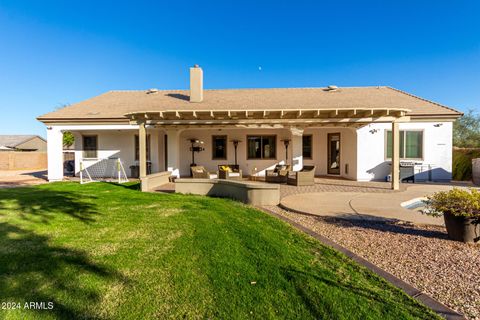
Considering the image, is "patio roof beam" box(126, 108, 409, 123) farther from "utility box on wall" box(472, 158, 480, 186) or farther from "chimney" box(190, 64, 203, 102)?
"utility box on wall" box(472, 158, 480, 186)

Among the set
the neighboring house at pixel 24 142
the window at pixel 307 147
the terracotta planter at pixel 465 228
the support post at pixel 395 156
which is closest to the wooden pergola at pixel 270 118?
the support post at pixel 395 156

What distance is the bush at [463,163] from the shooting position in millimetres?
12998

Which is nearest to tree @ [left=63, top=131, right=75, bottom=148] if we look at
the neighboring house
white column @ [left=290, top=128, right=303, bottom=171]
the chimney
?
the chimney

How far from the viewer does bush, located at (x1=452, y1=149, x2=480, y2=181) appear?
1300cm

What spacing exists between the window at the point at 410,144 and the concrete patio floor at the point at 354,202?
2.85 m

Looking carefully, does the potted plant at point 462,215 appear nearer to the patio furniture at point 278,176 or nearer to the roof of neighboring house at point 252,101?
the patio furniture at point 278,176

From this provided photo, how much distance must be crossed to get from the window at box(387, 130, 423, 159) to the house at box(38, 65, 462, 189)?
4cm

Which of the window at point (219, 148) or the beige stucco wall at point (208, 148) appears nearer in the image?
the beige stucco wall at point (208, 148)

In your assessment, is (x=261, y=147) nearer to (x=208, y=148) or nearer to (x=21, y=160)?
(x=208, y=148)

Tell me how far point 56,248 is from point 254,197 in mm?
5017

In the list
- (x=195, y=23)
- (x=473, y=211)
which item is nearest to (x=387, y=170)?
(x=473, y=211)

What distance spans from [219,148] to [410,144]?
1058cm

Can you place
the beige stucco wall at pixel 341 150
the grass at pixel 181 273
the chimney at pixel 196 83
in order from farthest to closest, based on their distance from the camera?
the chimney at pixel 196 83 → the beige stucco wall at pixel 341 150 → the grass at pixel 181 273

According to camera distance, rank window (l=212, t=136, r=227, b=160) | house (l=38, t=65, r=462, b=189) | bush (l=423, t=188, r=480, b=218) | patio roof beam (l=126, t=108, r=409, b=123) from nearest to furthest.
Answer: bush (l=423, t=188, r=480, b=218)
patio roof beam (l=126, t=108, r=409, b=123)
house (l=38, t=65, r=462, b=189)
window (l=212, t=136, r=227, b=160)
